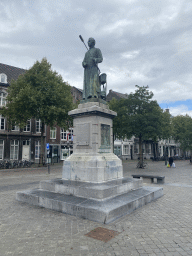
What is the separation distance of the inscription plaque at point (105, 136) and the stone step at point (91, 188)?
1.68 metres

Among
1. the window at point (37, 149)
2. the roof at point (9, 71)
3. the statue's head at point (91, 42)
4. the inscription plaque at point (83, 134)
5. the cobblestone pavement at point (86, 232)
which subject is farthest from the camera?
the window at point (37, 149)

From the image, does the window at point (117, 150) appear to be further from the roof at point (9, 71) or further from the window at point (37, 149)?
the roof at point (9, 71)

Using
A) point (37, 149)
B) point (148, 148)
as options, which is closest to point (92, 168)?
point (37, 149)

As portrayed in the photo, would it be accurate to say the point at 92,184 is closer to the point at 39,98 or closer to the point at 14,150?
the point at 39,98

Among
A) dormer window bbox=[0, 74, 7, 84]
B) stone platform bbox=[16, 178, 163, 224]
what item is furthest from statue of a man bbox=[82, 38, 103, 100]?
dormer window bbox=[0, 74, 7, 84]

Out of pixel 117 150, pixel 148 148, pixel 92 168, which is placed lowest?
pixel 117 150

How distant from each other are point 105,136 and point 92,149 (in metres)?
1.04

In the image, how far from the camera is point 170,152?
2584 inches

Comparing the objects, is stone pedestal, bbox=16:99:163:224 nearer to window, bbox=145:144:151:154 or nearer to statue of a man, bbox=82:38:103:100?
statue of a man, bbox=82:38:103:100

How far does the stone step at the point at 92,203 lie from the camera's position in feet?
17.3

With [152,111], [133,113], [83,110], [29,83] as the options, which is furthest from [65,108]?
[83,110]

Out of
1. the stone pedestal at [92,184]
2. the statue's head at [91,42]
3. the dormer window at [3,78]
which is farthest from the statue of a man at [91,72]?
the dormer window at [3,78]

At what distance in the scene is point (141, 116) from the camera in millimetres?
21062

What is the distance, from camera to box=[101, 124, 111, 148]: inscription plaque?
837cm
